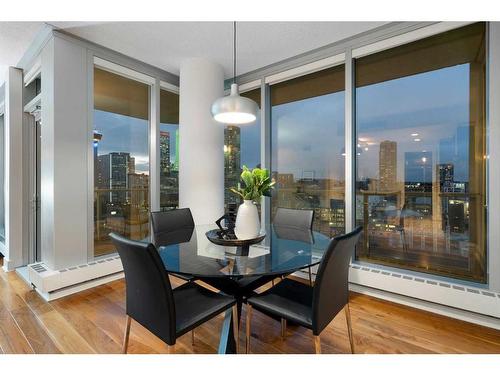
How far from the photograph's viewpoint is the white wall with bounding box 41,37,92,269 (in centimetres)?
247

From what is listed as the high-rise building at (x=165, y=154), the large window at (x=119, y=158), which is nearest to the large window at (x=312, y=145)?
the high-rise building at (x=165, y=154)

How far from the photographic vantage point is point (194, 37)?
2.67 m

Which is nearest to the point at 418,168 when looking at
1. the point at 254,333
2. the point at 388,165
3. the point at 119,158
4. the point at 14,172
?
the point at 388,165

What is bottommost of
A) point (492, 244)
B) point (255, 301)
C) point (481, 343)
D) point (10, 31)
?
point (481, 343)

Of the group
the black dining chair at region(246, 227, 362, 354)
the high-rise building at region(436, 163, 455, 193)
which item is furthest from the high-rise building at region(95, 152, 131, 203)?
the high-rise building at region(436, 163, 455, 193)

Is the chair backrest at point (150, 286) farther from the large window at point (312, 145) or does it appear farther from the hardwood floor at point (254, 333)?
the large window at point (312, 145)

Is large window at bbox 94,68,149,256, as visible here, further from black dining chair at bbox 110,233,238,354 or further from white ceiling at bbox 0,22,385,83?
black dining chair at bbox 110,233,238,354

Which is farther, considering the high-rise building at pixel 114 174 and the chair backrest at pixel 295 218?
the high-rise building at pixel 114 174

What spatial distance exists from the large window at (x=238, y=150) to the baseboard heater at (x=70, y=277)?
1.62m

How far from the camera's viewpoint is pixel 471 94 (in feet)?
7.17

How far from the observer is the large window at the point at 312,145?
2932mm
